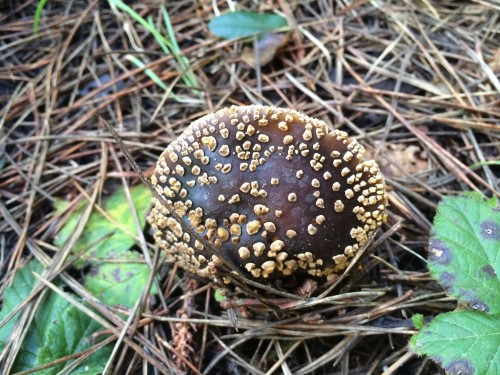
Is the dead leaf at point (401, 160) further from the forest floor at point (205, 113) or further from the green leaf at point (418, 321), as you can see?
the green leaf at point (418, 321)

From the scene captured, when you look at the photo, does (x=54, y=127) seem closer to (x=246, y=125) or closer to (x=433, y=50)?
(x=246, y=125)

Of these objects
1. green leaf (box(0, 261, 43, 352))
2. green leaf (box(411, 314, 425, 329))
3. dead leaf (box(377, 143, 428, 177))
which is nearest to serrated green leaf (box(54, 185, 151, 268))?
green leaf (box(0, 261, 43, 352))

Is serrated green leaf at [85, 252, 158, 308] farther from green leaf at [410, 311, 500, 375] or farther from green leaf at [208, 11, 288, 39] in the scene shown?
green leaf at [208, 11, 288, 39]

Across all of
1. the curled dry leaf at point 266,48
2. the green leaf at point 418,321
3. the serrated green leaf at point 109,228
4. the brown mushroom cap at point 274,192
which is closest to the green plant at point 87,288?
the serrated green leaf at point 109,228

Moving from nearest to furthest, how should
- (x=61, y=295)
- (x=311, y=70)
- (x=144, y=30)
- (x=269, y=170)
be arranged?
(x=269, y=170) < (x=61, y=295) < (x=311, y=70) < (x=144, y=30)

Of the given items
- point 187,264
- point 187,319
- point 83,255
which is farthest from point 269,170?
point 83,255

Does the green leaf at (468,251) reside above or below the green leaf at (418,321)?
above
